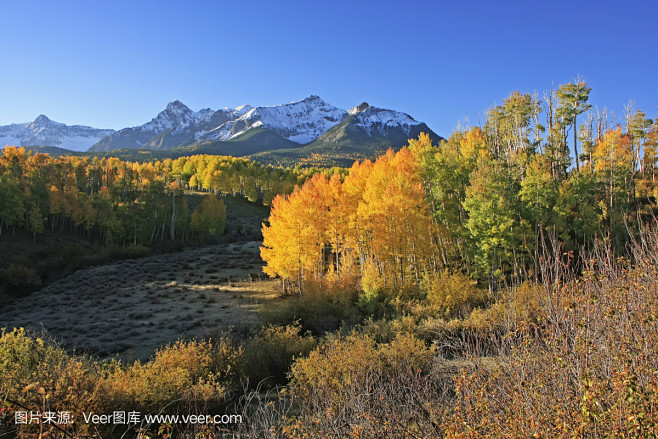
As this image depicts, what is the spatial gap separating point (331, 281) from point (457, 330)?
10.7 metres

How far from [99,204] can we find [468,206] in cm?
5813

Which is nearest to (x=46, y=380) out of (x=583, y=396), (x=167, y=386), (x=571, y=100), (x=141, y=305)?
(x=167, y=386)

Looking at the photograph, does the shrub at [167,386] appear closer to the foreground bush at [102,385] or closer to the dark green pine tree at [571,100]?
the foreground bush at [102,385]

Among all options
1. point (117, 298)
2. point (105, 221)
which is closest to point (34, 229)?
point (105, 221)

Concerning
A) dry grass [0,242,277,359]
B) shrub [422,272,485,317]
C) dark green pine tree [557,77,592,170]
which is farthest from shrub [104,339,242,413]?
dark green pine tree [557,77,592,170]

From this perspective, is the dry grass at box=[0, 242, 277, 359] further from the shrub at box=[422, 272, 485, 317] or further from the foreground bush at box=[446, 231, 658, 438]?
the foreground bush at box=[446, 231, 658, 438]

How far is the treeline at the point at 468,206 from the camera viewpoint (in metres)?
23.0

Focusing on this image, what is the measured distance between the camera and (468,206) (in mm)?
23094

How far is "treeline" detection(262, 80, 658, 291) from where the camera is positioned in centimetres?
2295

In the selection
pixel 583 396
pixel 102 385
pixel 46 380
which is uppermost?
pixel 583 396

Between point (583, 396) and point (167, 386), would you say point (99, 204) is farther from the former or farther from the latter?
point (583, 396)

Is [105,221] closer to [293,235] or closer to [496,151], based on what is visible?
[293,235]

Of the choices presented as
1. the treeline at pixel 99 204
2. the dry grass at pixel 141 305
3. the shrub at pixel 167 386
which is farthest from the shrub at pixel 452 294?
the treeline at pixel 99 204

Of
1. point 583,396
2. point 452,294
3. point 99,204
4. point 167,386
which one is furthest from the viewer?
point 99,204
